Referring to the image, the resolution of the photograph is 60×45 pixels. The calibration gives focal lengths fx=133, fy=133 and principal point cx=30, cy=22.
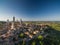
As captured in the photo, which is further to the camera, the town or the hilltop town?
the hilltop town

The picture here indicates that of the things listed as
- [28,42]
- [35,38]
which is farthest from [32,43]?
[35,38]

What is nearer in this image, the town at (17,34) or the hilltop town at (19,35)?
the town at (17,34)

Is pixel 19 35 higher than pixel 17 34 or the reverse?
the reverse

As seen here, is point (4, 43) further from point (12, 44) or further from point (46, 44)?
point (46, 44)

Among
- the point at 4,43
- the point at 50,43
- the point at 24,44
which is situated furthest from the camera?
the point at 50,43

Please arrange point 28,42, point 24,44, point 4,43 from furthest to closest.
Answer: point 28,42 → point 24,44 → point 4,43

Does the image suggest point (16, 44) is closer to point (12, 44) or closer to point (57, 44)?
point (12, 44)

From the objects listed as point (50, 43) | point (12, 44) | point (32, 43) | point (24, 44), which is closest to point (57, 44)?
point (50, 43)

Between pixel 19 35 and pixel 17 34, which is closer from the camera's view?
pixel 19 35

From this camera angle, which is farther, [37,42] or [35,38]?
[35,38]
